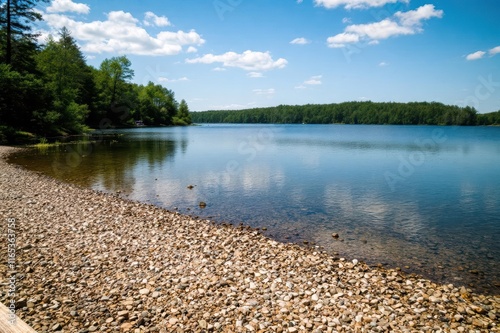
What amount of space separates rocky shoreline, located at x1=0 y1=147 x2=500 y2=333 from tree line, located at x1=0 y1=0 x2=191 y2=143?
44.6 metres

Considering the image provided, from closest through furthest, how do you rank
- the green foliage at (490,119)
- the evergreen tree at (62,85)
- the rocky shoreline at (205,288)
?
the rocky shoreline at (205,288) < the evergreen tree at (62,85) < the green foliage at (490,119)

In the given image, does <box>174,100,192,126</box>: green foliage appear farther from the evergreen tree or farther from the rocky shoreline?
the rocky shoreline

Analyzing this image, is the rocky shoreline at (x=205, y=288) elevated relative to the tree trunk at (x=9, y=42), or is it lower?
lower

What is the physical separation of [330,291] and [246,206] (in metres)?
11.0

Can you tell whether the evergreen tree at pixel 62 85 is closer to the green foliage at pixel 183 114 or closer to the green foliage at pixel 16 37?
the green foliage at pixel 16 37

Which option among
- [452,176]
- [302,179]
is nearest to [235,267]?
[302,179]

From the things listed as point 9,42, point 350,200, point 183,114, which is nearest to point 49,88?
point 9,42

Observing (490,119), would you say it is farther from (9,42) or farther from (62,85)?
(9,42)

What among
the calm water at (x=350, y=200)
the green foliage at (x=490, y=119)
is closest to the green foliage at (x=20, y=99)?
the calm water at (x=350, y=200)

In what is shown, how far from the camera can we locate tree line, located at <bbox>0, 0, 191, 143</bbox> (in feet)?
151

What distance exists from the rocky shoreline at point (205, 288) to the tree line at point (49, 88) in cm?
4456

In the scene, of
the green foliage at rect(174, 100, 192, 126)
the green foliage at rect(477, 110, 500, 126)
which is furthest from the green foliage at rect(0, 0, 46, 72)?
the green foliage at rect(477, 110, 500, 126)

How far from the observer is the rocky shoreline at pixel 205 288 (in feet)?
21.8

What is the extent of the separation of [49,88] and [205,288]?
62825mm
